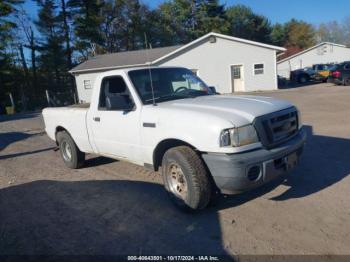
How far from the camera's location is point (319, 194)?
4.82 m

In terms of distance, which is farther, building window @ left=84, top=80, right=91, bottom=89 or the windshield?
building window @ left=84, top=80, right=91, bottom=89

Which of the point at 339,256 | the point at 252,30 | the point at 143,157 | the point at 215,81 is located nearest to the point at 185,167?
the point at 143,157

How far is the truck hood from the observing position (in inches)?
162

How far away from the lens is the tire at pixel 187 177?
166 inches

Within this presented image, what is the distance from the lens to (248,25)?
2314 inches

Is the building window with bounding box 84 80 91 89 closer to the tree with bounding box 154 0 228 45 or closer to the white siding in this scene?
the white siding

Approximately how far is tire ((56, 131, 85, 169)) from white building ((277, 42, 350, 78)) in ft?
124

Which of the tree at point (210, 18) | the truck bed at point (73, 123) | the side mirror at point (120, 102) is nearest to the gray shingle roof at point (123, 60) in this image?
the truck bed at point (73, 123)

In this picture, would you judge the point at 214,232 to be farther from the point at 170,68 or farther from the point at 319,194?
the point at 170,68

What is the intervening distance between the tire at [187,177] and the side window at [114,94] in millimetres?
1098

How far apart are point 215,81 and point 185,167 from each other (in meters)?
25.0

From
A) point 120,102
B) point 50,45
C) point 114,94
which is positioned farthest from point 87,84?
point 120,102

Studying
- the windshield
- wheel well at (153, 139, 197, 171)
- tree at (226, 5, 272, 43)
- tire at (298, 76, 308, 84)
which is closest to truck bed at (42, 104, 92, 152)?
the windshield

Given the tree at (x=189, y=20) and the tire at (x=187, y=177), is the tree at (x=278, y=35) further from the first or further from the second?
the tire at (x=187, y=177)
